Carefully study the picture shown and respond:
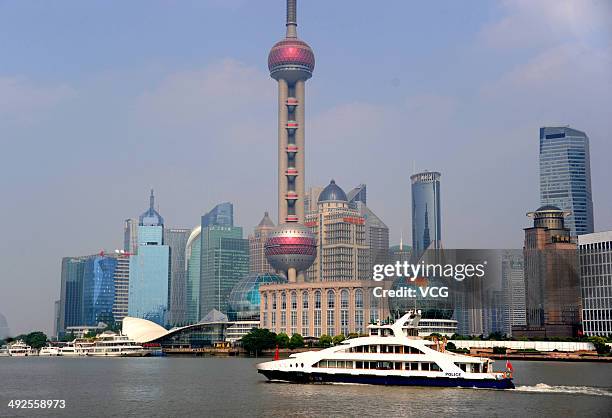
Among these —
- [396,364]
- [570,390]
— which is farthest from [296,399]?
[570,390]

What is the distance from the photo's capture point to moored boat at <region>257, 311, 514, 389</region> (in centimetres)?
10869

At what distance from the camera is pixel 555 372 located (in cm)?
16288

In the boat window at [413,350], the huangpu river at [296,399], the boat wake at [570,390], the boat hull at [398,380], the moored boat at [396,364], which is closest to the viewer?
the huangpu river at [296,399]

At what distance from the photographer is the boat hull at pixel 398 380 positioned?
10819 centimetres

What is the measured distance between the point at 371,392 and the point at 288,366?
14.9 meters

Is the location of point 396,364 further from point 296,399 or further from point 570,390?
point 570,390

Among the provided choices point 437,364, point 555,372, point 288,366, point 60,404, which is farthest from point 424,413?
point 555,372

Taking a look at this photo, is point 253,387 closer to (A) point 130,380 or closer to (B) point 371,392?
(B) point 371,392

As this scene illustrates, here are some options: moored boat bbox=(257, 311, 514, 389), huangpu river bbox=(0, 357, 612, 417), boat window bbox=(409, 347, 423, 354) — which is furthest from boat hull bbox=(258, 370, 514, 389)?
boat window bbox=(409, 347, 423, 354)

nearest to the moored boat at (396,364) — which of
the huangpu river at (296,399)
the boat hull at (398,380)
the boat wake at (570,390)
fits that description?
the boat hull at (398,380)

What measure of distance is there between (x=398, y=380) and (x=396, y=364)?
7.31 ft

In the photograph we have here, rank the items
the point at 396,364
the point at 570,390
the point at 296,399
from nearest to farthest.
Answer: the point at 296,399 → the point at 396,364 → the point at 570,390

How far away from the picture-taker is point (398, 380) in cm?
11056

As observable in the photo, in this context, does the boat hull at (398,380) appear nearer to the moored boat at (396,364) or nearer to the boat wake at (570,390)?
the moored boat at (396,364)
